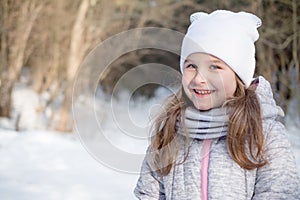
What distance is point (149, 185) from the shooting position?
6.11 feet

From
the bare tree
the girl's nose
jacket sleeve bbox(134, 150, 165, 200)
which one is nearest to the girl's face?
the girl's nose

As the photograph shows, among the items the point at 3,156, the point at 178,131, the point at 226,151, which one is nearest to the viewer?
the point at 226,151

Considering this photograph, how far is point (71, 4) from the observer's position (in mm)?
11344

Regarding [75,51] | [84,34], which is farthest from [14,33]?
[84,34]

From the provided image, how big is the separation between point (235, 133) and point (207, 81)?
204 mm

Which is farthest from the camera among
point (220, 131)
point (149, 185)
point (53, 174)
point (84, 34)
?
point (84, 34)

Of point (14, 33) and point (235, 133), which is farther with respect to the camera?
point (14, 33)

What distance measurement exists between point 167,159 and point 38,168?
540cm

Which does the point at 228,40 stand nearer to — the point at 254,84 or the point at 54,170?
the point at 254,84

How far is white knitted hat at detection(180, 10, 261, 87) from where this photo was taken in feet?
5.86

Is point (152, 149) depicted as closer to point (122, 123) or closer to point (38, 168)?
point (122, 123)

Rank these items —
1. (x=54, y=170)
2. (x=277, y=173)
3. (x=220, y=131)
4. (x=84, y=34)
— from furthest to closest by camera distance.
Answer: (x=84, y=34) → (x=54, y=170) → (x=220, y=131) → (x=277, y=173)

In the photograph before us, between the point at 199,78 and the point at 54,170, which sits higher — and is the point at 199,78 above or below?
above

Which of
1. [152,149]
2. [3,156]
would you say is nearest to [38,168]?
[3,156]
